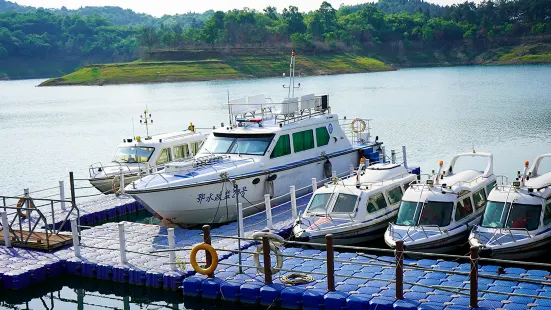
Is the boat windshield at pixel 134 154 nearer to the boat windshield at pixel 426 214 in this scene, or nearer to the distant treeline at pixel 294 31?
the boat windshield at pixel 426 214

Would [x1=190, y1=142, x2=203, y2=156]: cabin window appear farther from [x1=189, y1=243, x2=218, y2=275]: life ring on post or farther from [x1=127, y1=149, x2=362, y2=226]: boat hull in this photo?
[x1=189, y1=243, x2=218, y2=275]: life ring on post

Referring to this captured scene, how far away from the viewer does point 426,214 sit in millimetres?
17641

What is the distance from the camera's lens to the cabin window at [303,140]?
23422 millimetres

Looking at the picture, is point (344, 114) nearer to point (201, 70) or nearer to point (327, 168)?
point (327, 168)

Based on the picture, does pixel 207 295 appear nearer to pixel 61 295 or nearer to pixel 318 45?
pixel 61 295

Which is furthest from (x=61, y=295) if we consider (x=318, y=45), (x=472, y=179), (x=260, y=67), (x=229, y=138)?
(x=318, y=45)

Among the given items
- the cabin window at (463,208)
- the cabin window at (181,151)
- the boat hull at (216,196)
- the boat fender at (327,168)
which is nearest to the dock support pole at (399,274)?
the cabin window at (463,208)

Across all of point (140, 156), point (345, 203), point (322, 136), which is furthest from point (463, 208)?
point (140, 156)

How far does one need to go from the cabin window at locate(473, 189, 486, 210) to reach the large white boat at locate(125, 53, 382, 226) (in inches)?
246

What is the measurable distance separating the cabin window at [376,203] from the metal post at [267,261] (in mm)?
4699

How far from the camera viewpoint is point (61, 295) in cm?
1766

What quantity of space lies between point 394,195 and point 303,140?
4.81m

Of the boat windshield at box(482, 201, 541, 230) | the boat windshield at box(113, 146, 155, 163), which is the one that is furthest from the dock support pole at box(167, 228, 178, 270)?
the boat windshield at box(113, 146, 155, 163)

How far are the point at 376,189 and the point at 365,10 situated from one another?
166m
